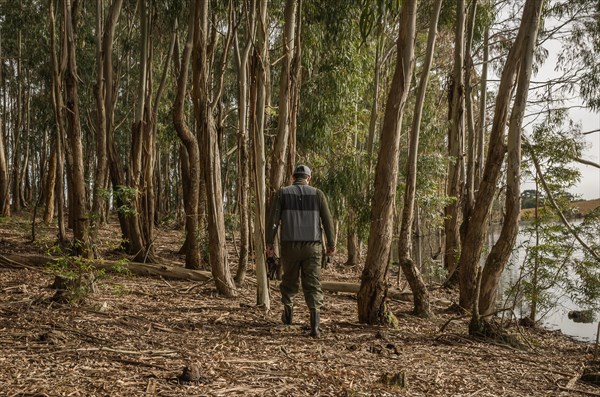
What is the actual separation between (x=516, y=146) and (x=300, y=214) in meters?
2.38

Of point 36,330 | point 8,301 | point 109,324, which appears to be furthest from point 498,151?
point 8,301

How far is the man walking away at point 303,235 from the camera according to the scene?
514 centimetres

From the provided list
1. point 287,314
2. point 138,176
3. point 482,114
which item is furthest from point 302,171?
point 482,114

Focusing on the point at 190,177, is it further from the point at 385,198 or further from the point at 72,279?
the point at 385,198

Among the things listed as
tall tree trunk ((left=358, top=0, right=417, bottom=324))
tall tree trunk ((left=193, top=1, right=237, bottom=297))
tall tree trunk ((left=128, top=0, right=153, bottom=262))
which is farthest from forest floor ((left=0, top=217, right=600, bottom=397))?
tall tree trunk ((left=128, top=0, right=153, bottom=262))

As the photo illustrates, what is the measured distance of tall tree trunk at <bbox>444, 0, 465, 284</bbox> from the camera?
10172 millimetres

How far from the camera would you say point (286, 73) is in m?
7.41

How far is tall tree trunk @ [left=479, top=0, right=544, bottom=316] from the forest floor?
34.9 inches

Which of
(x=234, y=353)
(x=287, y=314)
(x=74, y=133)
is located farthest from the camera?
(x=74, y=133)

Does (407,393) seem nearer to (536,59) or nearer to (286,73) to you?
(286,73)

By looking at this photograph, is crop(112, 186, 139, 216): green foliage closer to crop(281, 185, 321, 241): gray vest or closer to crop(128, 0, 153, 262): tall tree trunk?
crop(128, 0, 153, 262): tall tree trunk

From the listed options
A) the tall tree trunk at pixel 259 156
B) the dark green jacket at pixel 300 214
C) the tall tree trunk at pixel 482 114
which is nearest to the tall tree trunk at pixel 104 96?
the tall tree trunk at pixel 259 156

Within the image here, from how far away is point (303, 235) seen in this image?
5145mm

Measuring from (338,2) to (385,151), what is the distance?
5042 millimetres
